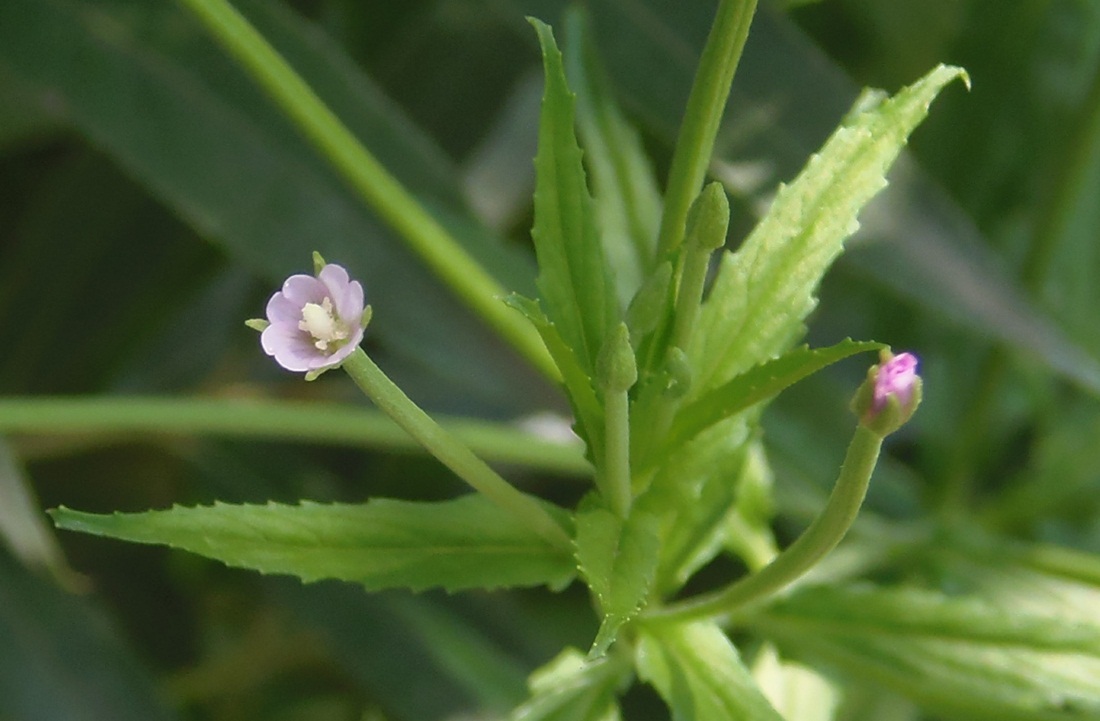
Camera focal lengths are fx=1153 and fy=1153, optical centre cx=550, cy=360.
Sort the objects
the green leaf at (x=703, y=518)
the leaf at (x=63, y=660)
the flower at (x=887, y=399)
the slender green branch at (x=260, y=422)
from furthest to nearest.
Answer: the leaf at (x=63, y=660) → the slender green branch at (x=260, y=422) → the green leaf at (x=703, y=518) → the flower at (x=887, y=399)

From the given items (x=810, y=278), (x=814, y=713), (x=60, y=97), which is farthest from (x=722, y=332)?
(x=60, y=97)

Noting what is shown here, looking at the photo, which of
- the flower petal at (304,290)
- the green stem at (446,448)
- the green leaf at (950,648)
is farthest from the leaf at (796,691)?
the flower petal at (304,290)

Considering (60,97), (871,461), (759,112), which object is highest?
(60,97)

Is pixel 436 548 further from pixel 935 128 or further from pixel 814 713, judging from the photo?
pixel 935 128

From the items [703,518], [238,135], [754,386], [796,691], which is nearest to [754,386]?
[754,386]

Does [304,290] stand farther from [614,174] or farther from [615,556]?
[614,174]

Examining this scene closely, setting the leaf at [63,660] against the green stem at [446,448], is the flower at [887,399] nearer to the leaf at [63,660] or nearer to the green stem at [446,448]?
the green stem at [446,448]

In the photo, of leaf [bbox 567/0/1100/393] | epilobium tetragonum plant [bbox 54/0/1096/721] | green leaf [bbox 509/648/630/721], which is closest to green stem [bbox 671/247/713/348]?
epilobium tetragonum plant [bbox 54/0/1096/721]
